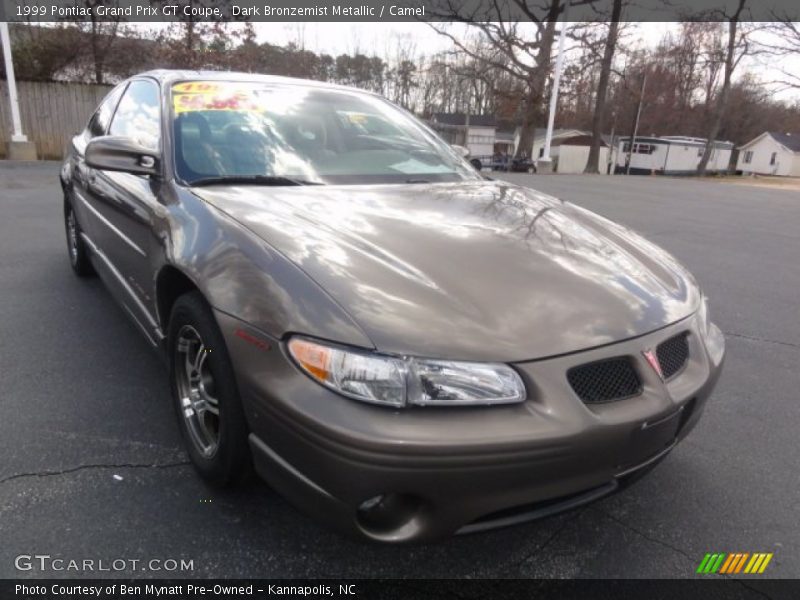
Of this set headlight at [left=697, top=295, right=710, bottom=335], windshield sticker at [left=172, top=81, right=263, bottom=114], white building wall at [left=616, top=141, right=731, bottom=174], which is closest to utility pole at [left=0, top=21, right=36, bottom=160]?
windshield sticker at [left=172, top=81, right=263, bottom=114]

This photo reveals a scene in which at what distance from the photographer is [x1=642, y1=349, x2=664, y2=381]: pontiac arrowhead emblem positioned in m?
1.79

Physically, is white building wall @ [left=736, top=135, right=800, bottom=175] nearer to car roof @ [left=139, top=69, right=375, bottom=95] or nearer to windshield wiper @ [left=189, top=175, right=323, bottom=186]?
car roof @ [left=139, top=69, right=375, bottom=95]

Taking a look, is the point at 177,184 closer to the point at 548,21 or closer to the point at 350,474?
the point at 350,474

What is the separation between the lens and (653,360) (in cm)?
180

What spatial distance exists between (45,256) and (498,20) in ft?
91.2

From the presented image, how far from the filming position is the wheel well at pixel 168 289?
230 cm

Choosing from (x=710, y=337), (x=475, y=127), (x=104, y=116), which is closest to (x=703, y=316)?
(x=710, y=337)

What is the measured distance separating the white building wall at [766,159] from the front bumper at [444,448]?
249ft

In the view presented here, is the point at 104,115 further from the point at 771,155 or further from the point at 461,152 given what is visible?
the point at 771,155

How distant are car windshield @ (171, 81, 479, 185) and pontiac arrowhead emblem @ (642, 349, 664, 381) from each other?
1.59 metres

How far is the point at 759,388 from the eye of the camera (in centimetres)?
333

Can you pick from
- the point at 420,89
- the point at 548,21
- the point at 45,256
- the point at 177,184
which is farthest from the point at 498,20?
the point at 420,89

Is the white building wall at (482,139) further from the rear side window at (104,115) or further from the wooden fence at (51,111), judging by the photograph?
the rear side window at (104,115)
